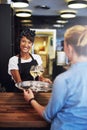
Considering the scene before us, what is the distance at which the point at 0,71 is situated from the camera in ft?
15.2

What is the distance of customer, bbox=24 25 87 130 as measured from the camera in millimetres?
1354

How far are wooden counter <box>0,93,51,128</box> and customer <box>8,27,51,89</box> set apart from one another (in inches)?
26.1

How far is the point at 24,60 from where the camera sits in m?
2.83

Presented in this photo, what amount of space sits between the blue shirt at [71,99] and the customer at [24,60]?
129 centimetres

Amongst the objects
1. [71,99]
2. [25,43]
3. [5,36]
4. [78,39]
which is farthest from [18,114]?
[5,36]

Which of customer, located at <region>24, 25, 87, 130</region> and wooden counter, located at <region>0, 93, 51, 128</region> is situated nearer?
customer, located at <region>24, 25, 87, 130</region>

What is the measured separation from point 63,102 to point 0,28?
3600mm

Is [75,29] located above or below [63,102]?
above

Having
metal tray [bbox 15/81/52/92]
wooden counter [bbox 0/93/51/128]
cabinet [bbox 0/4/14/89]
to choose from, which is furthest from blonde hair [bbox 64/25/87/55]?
cabinet [bbox 0/4/14/89]

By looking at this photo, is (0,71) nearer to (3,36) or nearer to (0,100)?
(3,36)

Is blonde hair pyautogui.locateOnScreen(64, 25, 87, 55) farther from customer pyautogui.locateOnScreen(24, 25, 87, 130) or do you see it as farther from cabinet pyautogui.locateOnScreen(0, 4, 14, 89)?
cabinet pyautogui.locateOnScreen(0, 4, 14, 89)

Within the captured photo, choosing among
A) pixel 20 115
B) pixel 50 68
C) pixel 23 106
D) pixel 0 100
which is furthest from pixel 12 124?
pixel 50 68

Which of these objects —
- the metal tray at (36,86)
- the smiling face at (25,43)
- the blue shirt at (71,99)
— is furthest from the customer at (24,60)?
the blue shirt at (71,99)

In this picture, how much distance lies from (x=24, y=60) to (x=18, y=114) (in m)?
1.22
